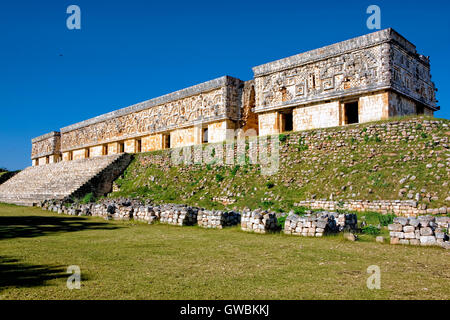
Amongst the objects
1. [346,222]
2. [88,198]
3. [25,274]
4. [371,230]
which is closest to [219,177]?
[88,198]

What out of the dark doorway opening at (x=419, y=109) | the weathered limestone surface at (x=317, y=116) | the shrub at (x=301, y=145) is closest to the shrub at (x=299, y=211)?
the shrub at (x=301, y=145)

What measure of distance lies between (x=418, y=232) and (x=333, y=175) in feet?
20.4

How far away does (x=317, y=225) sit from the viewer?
24.7 ft

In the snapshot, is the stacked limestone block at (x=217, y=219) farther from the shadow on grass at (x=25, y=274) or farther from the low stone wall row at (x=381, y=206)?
the shadow on grass at (x=25, y=274)

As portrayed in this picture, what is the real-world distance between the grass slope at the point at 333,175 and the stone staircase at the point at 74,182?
3.76 metres

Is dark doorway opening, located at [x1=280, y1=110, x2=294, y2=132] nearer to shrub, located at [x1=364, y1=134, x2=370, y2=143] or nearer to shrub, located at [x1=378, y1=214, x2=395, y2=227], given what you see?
shrub, located at [x1=364, y1=134, x2=370, y2=143]

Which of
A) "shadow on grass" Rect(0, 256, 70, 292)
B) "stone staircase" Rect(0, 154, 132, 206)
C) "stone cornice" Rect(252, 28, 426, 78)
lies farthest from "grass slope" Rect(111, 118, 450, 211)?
"shadow on grass" Rect(0, 256, 70, 292)

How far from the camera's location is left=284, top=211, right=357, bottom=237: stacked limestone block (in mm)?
7480

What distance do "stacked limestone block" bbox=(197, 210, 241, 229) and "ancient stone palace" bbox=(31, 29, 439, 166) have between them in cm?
931

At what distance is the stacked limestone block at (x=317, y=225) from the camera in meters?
7.48
